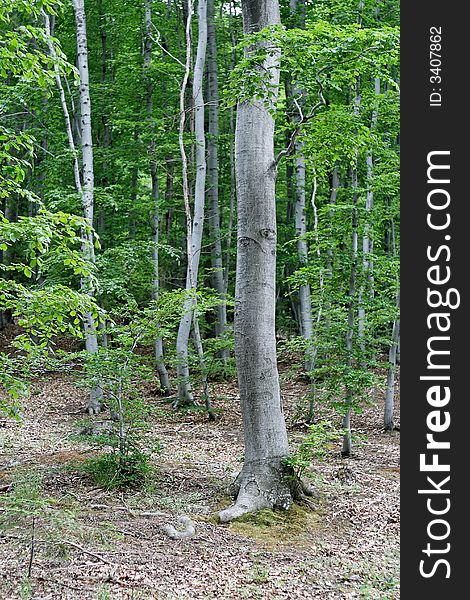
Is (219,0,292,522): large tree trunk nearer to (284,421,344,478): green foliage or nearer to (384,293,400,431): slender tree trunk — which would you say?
(284,421,344,478): green foliage

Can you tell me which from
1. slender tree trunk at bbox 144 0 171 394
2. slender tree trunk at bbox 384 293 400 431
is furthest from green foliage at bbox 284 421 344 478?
slender tree trunk at bbox 144 0 171 394

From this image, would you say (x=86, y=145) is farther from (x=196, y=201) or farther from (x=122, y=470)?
(x=122, y=470)

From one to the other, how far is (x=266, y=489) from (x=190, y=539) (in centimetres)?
110

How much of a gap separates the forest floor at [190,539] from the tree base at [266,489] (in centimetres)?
14

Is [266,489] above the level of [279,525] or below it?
above

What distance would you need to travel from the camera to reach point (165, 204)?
15203mm

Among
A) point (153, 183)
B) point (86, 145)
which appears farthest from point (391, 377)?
point (153, 183)

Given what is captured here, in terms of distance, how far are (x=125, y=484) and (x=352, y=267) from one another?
4.19m

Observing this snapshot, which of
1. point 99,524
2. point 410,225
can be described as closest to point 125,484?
point 99,524

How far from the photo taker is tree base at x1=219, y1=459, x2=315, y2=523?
6.63m

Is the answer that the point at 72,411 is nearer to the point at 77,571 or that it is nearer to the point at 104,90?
the point at 104,90

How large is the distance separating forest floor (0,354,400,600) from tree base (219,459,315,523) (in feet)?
0.45

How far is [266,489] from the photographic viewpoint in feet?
22.1

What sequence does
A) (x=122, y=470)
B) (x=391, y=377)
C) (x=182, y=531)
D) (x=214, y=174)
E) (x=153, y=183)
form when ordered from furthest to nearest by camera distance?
(x=214, y=174) → (x=153, y=183) → (x=391, y=377) → (x=122, y=470) → (x=182, y=531)
